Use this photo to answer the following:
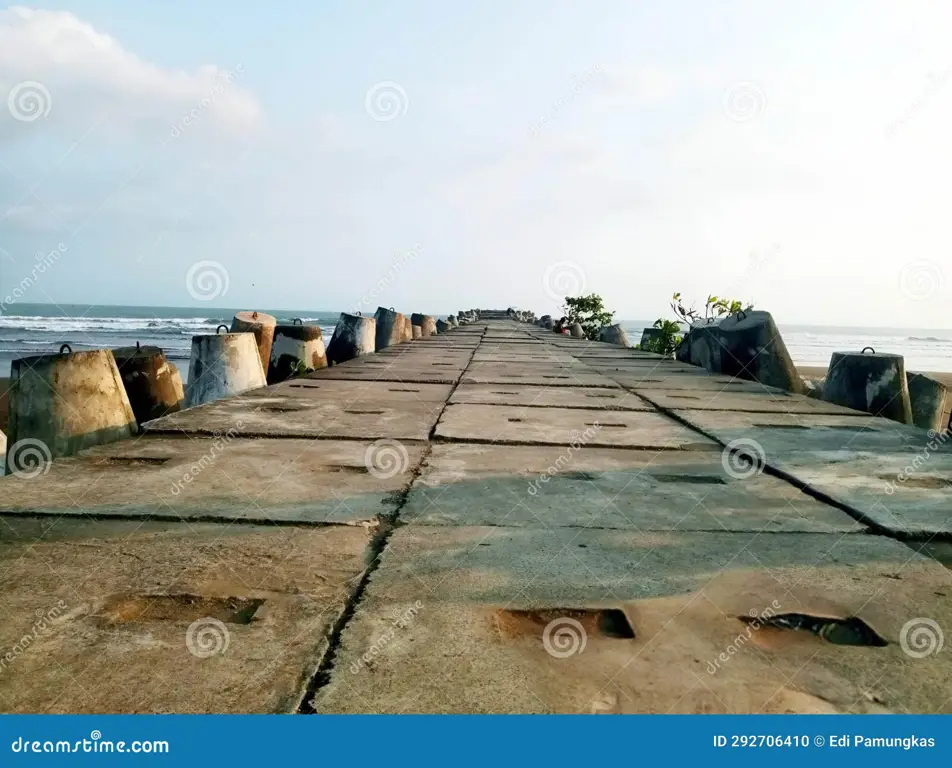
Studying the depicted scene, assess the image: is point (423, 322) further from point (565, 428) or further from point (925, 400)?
point (565, 428)

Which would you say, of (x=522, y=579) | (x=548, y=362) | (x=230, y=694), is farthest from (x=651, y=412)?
(x=548, y=362)

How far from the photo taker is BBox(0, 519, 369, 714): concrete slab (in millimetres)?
1441

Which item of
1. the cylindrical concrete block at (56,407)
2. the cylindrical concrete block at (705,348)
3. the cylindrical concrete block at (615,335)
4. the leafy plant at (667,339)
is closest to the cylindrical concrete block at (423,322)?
the cylindrical concrete block at (615,335)

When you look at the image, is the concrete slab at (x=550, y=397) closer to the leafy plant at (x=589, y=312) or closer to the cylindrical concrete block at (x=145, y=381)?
the cylindrical concrete block at (x=145, y=381)

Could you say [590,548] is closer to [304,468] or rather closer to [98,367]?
[304,468]

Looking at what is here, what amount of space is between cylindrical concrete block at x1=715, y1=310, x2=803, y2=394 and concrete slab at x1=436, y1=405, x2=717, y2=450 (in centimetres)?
439

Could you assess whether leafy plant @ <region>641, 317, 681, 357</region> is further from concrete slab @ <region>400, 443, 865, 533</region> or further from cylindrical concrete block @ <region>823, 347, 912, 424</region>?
concrete slab @ <region>400, 443, 865, 533</region>

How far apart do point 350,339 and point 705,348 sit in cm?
587

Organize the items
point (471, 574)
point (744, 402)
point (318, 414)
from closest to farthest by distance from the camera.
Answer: point (471, 574) < point (318, 414) < point (744, 402)

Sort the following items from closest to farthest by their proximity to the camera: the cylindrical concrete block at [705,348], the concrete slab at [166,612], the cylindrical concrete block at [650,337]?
1. the concrete slab at [166,612]
2. the cylindrical concrete block at [705,348]
3. the cylindrical concrete block at [650,337]

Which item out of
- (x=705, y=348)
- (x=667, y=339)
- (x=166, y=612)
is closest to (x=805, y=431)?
(x=166, y=612)

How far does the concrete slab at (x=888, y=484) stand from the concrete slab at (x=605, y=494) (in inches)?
5.0

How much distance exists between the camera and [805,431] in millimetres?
4801

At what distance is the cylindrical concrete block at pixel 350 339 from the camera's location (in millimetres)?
12242
